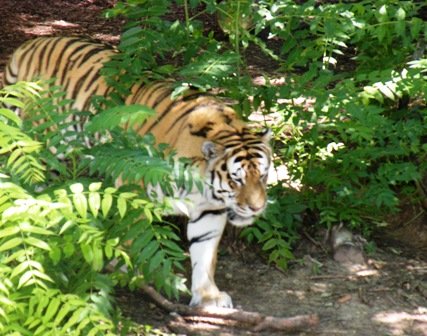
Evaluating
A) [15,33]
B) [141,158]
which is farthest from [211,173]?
[15,33]

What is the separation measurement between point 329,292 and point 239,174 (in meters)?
1.07

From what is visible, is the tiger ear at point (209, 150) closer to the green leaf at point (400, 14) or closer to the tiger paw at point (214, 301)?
the tiger paw at point (214, 301)

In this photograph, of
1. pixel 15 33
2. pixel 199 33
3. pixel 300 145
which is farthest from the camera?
pixel 15 33

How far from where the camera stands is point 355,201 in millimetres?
6180

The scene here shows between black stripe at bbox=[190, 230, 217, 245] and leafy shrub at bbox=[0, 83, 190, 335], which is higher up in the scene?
leafy shrub at bbox=[0, 83, 190, 335]

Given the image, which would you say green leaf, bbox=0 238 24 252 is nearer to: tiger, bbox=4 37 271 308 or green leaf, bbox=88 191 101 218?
green leaf, bbox=88 191 101 218

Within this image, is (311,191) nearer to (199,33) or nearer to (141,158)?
(199,33)

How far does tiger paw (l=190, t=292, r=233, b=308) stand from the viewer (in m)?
5.44

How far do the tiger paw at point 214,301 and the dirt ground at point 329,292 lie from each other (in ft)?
0.49

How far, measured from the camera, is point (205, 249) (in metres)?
5.61

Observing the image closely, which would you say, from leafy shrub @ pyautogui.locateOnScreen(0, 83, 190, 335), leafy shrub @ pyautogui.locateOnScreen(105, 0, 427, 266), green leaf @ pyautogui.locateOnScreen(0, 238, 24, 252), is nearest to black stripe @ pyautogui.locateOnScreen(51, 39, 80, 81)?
leafy shrub @ pyautogui.locateOnScreen(105, 0, 427, 266)

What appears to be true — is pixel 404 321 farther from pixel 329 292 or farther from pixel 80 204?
pixel 80 204

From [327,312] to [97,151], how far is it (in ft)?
6.69

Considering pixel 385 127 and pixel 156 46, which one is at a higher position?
pixel 156 46
